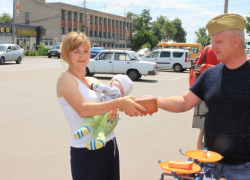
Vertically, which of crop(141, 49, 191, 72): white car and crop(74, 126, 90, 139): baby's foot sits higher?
crop(141, 49, 191, 72): white car

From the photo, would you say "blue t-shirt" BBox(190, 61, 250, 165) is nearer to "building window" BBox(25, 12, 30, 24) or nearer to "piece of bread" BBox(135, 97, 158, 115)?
"piece of bread" BBox(135, 97, 158, 115)

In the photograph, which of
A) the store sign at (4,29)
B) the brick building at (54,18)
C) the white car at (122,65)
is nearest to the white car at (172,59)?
the white car at (122,65)

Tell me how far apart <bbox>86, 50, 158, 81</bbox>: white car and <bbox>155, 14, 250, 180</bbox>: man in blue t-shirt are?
1647 centimetres

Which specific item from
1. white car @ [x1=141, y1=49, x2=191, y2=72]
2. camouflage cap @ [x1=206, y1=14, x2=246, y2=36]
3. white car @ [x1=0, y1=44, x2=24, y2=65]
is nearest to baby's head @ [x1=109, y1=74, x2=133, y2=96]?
camouflage cap @ [x1=206, y1=14, x2=246, y2=36]

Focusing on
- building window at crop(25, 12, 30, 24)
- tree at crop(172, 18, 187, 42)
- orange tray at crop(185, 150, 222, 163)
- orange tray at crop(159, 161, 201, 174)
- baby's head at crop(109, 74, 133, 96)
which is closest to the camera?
orange tray at crop(159, 161, 201, 174)

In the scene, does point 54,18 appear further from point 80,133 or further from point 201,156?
point 201,156

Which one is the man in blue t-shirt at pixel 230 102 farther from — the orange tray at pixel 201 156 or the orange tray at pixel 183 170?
the orange tray at pixel 183 170

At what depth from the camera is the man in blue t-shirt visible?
2.26 meters

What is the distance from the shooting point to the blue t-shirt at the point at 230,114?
2.26 m

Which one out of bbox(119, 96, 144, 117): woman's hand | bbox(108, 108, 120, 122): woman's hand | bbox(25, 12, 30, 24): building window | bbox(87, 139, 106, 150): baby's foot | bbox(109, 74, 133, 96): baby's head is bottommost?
bbox(87, 139, 106, 150): baby's foot

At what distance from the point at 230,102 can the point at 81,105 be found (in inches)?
40.9

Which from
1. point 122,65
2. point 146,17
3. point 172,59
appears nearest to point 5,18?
point 146,17

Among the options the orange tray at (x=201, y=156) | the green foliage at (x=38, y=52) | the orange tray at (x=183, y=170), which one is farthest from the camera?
the green foliage at (x=38, y=52)

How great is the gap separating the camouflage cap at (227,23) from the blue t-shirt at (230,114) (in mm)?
267
